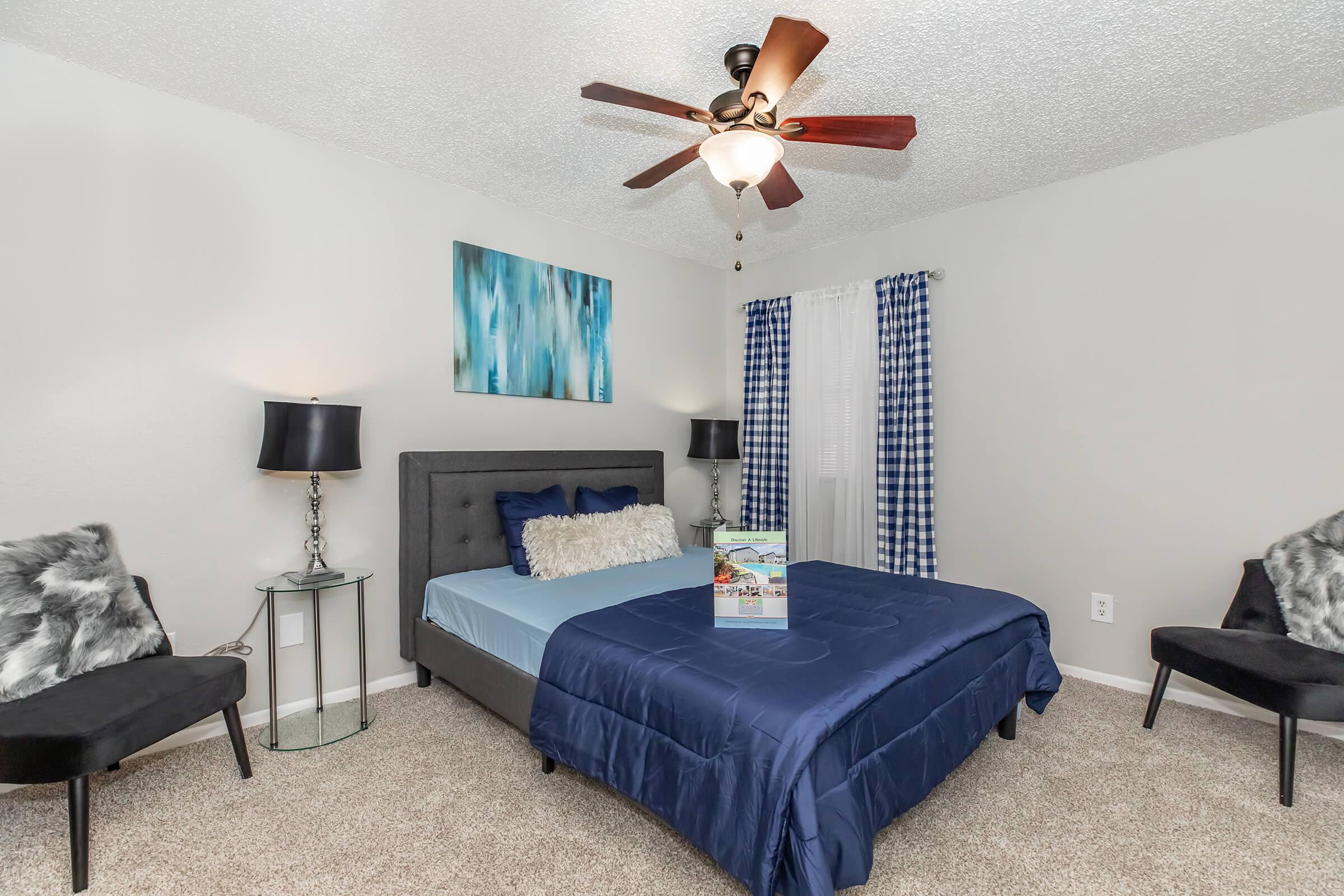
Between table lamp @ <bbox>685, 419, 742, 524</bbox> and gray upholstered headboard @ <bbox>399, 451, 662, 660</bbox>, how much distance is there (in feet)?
3.40

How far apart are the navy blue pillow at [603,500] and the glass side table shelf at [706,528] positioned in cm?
79

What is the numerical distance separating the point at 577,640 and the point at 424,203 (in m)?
2.39

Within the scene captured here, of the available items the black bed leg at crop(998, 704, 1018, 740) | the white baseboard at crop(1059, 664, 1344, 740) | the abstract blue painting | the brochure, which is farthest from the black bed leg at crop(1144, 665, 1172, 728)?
the abstract blue painting

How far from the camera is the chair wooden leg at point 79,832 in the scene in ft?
5.34

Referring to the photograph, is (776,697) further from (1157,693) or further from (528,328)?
(528,328)

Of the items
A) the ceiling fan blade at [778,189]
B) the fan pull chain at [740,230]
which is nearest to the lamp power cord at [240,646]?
the fan pull chain at [740,230]

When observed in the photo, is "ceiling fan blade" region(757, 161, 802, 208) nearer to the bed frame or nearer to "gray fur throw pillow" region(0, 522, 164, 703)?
the bed frame

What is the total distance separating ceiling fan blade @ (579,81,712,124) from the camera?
1799 mm

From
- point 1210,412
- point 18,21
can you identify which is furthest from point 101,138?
point 1210,412

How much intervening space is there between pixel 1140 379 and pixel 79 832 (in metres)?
4.31

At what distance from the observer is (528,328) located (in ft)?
11.7

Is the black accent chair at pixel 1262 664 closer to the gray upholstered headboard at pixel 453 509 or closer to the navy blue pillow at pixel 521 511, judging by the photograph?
the navy blue pillow at pixel 521 511

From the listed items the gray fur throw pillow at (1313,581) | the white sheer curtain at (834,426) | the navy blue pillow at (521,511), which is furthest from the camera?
the white sheer curtain at (834,426)

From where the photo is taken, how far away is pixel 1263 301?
267 cm
